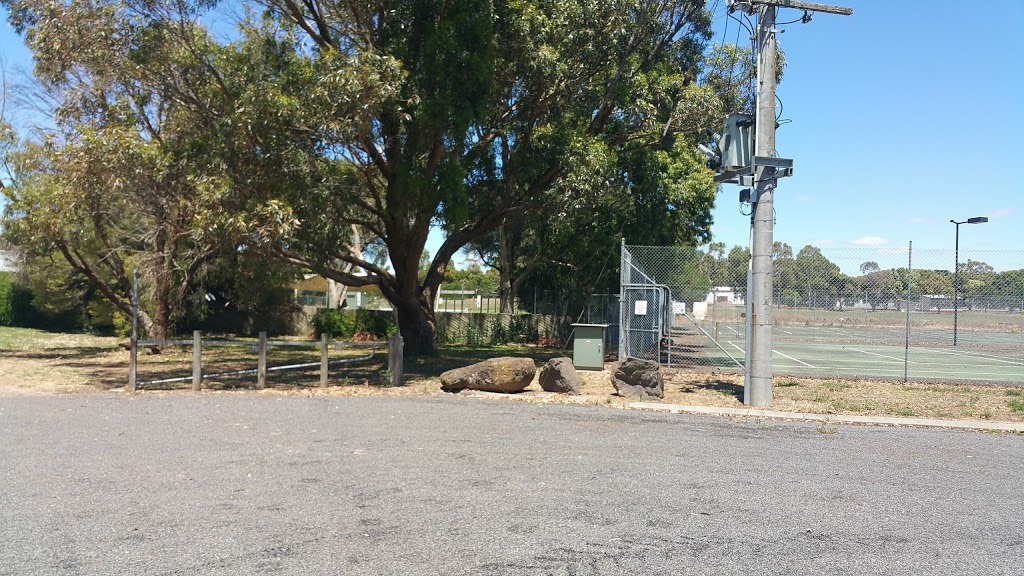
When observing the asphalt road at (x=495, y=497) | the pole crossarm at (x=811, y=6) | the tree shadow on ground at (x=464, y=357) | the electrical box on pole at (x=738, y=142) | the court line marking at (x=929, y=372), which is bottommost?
the asphalt road at (x=495, y=497)

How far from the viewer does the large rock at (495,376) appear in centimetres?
1448

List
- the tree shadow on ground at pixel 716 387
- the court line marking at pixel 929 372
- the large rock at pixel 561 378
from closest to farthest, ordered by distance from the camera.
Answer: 1. the large rock at pixel 561 378
2. the tree shadow on ground at pixel 716 387
3. the court line marking at pixel 929 372

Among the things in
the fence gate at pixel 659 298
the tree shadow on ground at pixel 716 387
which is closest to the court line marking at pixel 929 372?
the fence gate at pixel 659 298

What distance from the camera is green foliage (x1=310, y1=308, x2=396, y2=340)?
106 feet

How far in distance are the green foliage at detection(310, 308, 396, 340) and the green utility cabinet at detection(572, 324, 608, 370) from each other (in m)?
15.1

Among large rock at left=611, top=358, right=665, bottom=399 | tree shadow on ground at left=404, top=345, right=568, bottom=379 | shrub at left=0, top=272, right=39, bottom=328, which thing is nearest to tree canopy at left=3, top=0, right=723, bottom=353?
tree shadow on ground at left=404, top=345, right=568, bottom=379

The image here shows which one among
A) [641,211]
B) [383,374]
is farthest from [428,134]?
[641,211]

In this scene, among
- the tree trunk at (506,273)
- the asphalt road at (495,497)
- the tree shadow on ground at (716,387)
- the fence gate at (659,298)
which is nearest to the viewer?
the asphalt road at (495,497)

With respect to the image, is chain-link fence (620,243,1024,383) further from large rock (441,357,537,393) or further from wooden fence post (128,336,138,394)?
wooden fence post (128,336,138,394)

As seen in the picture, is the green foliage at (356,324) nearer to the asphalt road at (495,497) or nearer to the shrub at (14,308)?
the shrub at (14,308)

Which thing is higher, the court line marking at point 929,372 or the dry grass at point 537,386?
the court line marking at point 929,372

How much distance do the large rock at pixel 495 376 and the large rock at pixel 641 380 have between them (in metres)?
1.76

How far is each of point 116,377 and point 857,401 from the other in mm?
15193

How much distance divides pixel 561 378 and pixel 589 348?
12.1 feet
